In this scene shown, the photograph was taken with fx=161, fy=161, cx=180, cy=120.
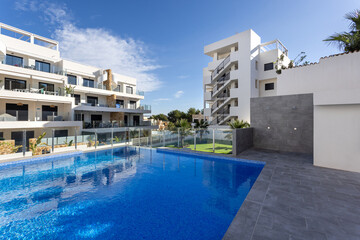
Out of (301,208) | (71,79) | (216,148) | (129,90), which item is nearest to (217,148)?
(216,148)

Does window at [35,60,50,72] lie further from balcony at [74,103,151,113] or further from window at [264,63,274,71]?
window at [264,63,274,71]

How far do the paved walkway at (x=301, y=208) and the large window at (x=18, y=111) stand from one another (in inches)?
798

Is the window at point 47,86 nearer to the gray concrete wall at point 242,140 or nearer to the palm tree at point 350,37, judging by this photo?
the gray concrete wall at point 242,140

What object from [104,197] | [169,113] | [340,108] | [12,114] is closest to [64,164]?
[104,197]

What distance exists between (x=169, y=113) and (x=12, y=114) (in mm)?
45191

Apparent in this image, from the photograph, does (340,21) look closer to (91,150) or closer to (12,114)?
(91,150)

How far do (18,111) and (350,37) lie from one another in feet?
88.4

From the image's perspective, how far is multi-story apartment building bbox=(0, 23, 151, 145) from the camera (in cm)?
1552

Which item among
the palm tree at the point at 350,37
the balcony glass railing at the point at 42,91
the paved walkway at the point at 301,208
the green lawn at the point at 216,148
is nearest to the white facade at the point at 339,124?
the paved walkway at the point at 301,208

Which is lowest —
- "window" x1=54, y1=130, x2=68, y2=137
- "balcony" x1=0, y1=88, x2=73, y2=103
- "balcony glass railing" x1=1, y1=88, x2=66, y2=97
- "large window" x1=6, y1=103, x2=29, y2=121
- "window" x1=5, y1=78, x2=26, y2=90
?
"window" x1=54, y1=130, x2=68, y2=137

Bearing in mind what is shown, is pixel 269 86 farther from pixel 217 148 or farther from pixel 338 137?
pixel 338 137

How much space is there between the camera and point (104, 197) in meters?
6.43

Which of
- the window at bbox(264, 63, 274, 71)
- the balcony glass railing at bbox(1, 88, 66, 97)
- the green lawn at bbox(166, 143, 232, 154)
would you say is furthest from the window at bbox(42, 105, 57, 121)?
the window at bbox(264, 63, 274, 71)

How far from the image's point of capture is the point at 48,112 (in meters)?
17.8
